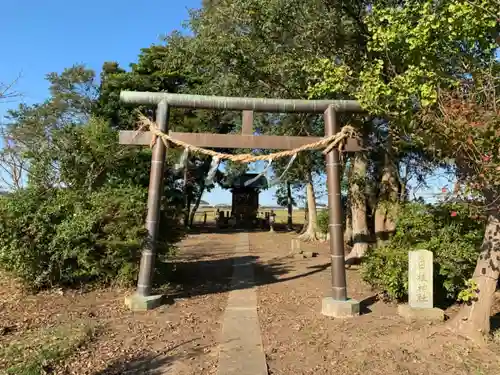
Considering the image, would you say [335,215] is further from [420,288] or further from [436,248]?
[436,248]

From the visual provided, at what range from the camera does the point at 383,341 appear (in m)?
5.39

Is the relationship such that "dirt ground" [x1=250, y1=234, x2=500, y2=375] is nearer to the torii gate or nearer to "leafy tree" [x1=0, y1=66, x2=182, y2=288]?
the torii gate

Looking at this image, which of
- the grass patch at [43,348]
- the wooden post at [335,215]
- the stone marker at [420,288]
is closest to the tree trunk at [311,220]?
the wooden post at [335,215]

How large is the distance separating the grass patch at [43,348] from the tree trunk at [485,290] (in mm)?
4815

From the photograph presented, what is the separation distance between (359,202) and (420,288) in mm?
6587

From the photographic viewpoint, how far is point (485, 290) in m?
5.56

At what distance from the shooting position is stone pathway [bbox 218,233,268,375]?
14.6ft

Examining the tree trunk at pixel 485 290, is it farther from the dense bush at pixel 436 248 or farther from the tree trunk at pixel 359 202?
the tree trunk at pixel 359 202

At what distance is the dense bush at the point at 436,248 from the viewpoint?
6746 millimetres

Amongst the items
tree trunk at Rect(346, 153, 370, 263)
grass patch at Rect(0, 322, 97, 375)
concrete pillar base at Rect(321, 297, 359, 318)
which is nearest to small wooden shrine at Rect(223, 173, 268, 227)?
tree trunk at Rect(346, 153, 370, 263)

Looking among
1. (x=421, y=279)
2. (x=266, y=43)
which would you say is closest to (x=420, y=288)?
(x=421, y=279)

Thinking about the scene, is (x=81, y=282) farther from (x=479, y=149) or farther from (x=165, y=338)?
(x=479, y=149)

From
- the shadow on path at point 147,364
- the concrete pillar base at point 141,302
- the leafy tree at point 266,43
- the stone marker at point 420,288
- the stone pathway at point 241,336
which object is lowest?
the shadow on path at point 147,364

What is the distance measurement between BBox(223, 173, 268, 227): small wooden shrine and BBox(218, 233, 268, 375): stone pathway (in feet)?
69.6
